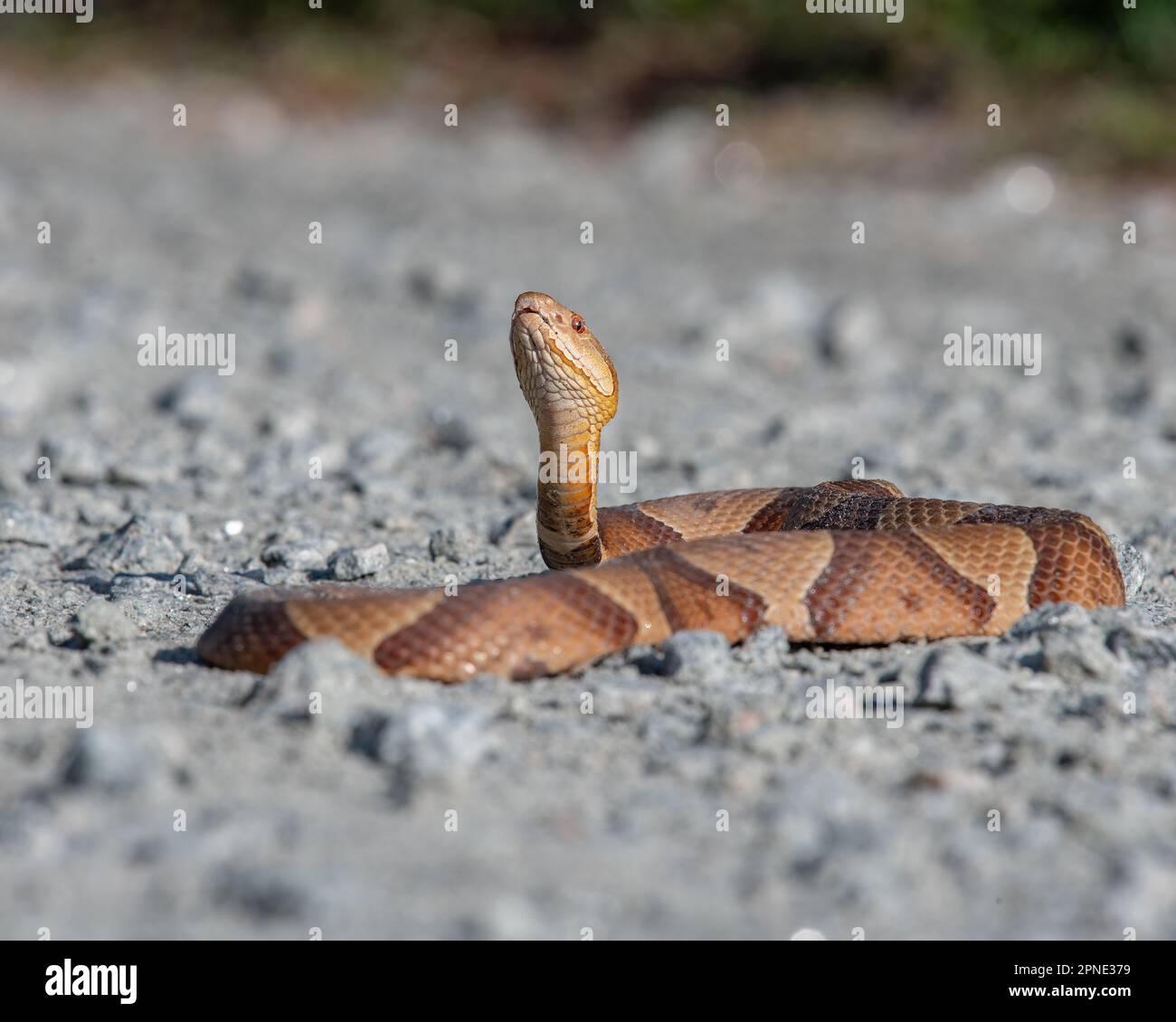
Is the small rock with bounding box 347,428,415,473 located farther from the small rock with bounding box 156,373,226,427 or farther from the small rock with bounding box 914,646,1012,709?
the small rock with bounding box 914,646,1012,709

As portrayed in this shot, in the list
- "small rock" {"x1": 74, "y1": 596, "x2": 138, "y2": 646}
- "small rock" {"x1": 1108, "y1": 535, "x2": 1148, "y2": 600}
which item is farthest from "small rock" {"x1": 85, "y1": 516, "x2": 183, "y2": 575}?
"small rock" {"x1": 1108, "y1": 535, "x2": 1148, "y2": 600}

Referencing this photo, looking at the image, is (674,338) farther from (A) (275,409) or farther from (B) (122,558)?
(B) (122,558)

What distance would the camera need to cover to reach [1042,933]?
3.07 m

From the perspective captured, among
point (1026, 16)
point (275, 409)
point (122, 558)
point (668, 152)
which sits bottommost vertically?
point (122, 558)

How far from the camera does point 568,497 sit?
17.7 feet

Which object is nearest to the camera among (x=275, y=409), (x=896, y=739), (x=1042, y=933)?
(x=1042, y=933)

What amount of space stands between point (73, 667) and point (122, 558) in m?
1.31

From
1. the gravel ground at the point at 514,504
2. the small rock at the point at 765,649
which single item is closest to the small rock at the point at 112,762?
the gravel ground at the point at 514,504

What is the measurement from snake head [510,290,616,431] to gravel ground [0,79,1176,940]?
720 mm

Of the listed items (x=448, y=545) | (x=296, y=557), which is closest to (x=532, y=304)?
(x=448, y=545)

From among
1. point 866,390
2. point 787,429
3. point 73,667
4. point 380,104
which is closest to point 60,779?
point 73,667

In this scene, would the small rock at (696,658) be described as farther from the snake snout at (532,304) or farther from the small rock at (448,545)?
the small rock at (448,545)

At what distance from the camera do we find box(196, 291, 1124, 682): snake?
14.5 ft

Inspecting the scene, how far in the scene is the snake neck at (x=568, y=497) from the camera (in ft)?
17.7
